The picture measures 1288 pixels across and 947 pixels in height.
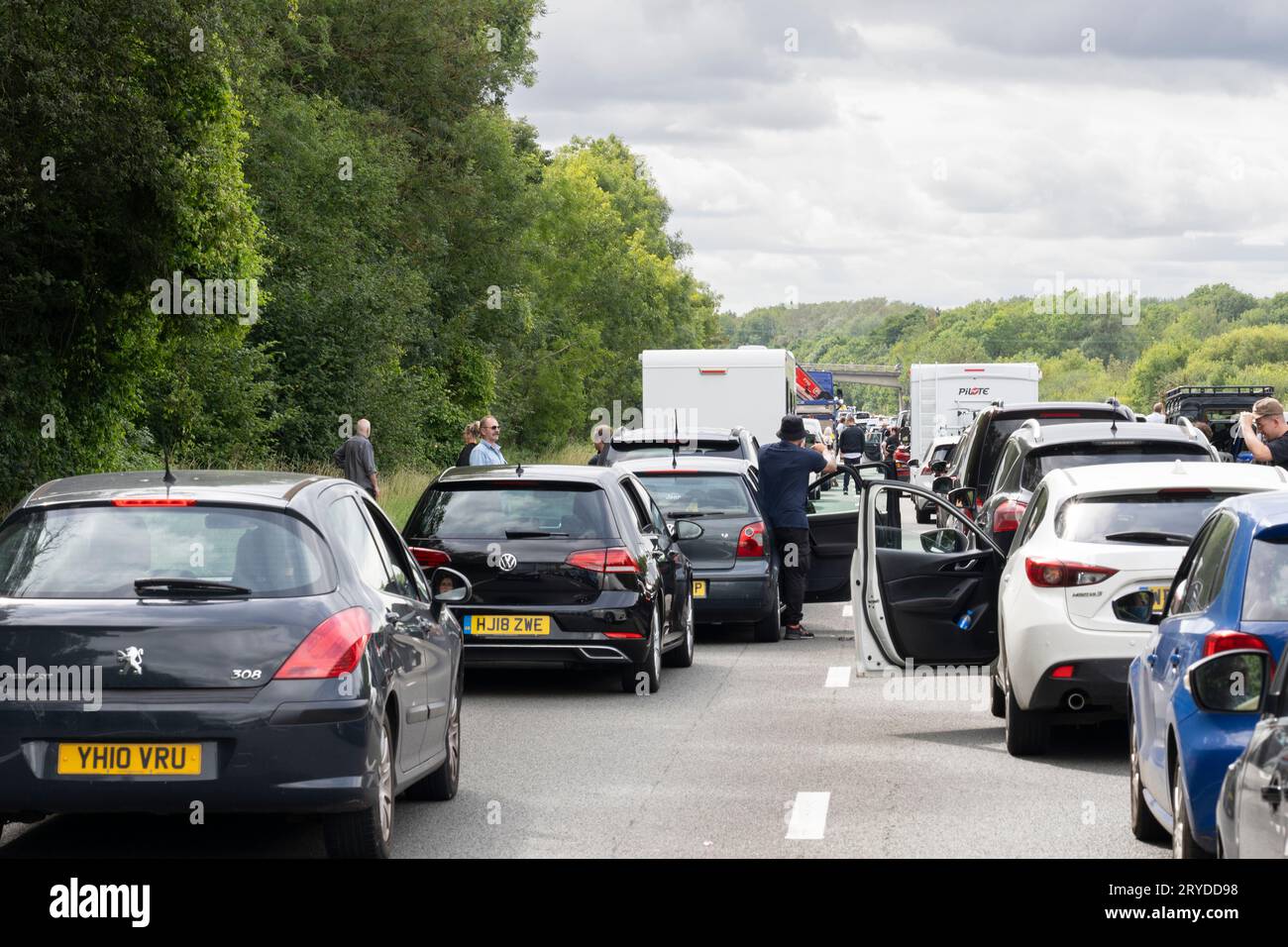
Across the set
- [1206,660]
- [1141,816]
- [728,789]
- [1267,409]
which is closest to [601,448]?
[1267,409]

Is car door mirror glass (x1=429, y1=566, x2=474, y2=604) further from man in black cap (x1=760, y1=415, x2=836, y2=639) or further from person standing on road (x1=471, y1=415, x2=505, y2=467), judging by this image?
person standing on road (x1=471, y1=415, x2=505, y2=467)

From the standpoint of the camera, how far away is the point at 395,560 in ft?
28.9

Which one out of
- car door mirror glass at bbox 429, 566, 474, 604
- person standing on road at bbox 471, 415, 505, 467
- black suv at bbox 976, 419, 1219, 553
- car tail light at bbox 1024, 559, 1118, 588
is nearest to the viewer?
car door mirror glass at bbox 429, 566, 474, 604

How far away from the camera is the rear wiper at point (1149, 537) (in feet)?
33.3

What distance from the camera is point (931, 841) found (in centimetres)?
801

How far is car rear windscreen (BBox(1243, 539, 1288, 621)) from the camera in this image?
692 cm

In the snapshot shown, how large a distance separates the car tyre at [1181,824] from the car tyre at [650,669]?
6.60m

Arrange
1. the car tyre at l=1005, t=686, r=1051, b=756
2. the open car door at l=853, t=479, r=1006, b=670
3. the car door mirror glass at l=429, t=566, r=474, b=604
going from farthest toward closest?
the open car door at l=853, t=479, r=1006, b=670 < the car tyre at l=1005, t=686, r=1051, b=756 < the car door mirror glass at l=429, t=566, r=474, b=604

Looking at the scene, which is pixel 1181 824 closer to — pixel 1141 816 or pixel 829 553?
pixel 1141 816

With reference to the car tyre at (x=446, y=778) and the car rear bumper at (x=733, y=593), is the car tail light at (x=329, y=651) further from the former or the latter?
the car rear bumper at (x=733, y=593)

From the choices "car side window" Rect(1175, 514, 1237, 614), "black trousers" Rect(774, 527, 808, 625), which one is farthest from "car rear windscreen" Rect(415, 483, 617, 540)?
"car side window" Rect(1175, 514, 1237, 614)

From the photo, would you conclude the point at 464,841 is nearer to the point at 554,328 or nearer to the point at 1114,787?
the point at 1114,787

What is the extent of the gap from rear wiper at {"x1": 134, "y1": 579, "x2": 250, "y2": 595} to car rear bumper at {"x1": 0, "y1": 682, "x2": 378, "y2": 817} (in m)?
0.43

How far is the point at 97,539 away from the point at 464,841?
1.91 meters
